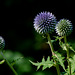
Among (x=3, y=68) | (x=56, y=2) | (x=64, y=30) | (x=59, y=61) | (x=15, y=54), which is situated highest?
(x=56, y=2)

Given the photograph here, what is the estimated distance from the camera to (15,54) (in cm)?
392

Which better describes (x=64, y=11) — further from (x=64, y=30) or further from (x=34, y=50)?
(x=64, y=30)

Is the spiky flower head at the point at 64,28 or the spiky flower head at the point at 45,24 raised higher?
the spiky flower head at the point at 45,24

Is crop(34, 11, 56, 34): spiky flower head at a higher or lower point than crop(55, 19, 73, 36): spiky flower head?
higher

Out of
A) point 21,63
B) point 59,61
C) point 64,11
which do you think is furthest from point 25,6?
point 59,61

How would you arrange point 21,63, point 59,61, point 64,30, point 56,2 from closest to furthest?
point 59,61, point 64,30, point 21,63, point 56,2

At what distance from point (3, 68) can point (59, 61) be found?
2.67m

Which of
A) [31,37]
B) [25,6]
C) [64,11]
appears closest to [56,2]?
[64,11]

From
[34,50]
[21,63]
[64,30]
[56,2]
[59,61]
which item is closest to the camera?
[59,61]

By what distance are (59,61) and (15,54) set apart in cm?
241

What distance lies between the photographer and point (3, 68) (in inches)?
158

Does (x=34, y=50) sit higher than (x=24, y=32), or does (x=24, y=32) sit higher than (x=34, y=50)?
(x=24, y=32)

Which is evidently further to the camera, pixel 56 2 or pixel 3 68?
pixel 56 2

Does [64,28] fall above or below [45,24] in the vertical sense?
below
